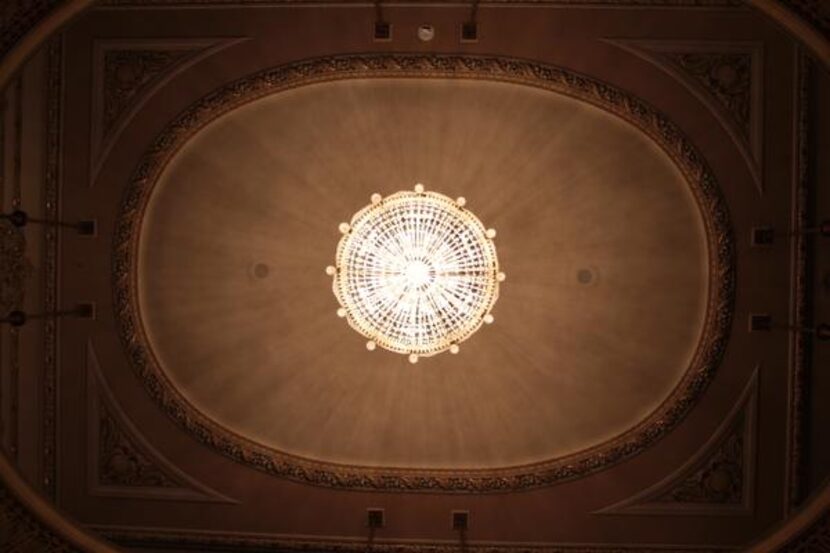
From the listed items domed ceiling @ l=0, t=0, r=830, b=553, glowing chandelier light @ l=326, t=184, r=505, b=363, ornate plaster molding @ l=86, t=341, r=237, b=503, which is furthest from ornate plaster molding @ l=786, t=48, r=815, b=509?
ornate plaster molding @ l=86, t=341, r=237, b=503

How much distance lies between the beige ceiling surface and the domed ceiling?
18 mm

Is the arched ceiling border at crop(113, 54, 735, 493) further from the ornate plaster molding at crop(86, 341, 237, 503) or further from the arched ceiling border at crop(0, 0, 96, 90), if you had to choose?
the arched ceiling border at crop(0, 0, 96, 90)

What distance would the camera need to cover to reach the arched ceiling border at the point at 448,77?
20.6 feet

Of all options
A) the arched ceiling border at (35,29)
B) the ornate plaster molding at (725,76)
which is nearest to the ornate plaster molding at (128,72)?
the arched ceiling border at (35,29)

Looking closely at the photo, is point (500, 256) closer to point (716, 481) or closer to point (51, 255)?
point (716, 481)

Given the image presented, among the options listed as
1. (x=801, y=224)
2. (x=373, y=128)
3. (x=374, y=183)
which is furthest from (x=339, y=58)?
(x=801, y=224)

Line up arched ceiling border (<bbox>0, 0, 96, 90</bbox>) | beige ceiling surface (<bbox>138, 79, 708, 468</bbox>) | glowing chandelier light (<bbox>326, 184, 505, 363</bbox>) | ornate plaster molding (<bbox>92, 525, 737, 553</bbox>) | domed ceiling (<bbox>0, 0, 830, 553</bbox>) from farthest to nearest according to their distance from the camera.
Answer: ornate plaster molding (<bbox>92, 525, 737, 553</bbox>) → beige ceiling surface (<bbox>138, 79, 708, 468</bbox>) → domed ceiling (<bbox>0, 0, 830, 553</bbox>) → glowing chandelier light (<bbox>326, 184, 505, 363</bbox>) → arched ceiling border (<bbox>0, 0, 96, 90</bbox>)

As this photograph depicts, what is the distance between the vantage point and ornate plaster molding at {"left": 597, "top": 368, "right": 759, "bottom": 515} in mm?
6742

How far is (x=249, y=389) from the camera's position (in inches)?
280

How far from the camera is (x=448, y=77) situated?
634cm

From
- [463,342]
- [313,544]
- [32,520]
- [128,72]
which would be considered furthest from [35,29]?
[313,544]

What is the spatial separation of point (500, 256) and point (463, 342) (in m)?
0.75

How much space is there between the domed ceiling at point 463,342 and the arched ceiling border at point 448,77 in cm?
2

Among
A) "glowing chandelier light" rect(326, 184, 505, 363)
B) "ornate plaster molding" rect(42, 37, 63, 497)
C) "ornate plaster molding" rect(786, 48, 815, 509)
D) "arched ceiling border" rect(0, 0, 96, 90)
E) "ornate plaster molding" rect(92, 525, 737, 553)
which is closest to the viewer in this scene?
"arched ceiling border" rect(0, 0, 96, 90)
